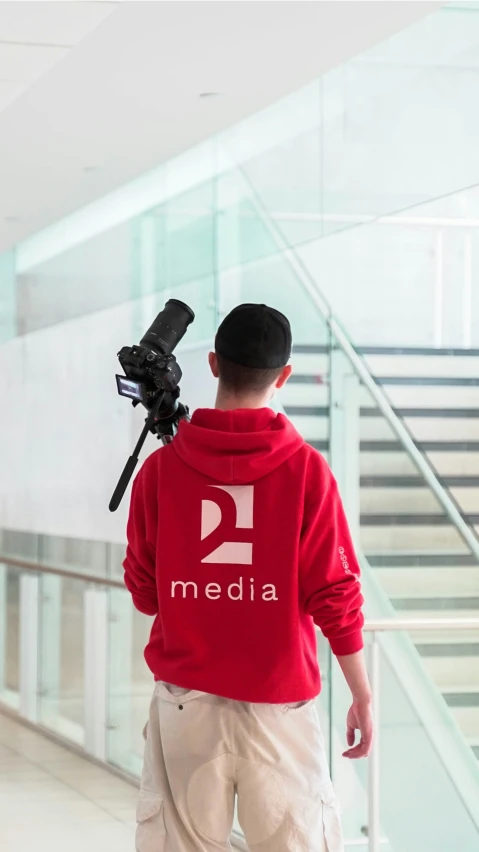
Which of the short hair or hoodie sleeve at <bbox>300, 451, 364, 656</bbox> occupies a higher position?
the short hair

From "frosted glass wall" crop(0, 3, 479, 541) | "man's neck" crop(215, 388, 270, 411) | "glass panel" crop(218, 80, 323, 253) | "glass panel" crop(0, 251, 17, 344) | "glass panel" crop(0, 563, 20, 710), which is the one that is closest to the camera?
"man's neck" crop(215, 388, 270, 411)

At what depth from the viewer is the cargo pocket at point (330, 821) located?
1.71 meters

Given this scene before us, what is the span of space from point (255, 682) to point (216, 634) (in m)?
0.09

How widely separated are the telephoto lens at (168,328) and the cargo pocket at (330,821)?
77 centimetres

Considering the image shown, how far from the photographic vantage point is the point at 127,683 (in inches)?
194

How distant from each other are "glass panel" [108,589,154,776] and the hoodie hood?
120 inches

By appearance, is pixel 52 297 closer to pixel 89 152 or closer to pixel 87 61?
pixel 89 152

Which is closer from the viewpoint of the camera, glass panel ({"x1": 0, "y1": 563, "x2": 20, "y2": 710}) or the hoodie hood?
the hoodie hood

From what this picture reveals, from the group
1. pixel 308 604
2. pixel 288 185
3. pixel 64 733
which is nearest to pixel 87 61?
pixel 288 185

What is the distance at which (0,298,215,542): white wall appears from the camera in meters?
5.04

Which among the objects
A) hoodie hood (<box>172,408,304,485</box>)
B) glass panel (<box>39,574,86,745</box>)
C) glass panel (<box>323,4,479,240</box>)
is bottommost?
glass panel (<box>39,574,86,745</box>)

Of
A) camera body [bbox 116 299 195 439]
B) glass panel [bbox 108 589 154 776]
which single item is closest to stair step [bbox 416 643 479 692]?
glass panel [bbox 108 589 154 776]

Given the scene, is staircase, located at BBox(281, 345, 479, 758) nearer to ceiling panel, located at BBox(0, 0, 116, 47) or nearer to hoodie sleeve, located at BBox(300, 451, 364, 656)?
ceiling panel, located at BBox(0, 0, 116, 47)

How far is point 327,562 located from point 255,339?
0.36 meters
